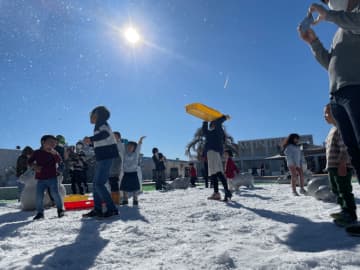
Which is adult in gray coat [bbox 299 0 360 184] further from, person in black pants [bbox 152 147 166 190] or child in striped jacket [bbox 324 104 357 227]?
person in black pants [bbox 152 147 166 190]

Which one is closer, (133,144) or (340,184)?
(340,184)

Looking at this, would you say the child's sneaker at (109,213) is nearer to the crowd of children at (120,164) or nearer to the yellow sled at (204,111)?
the crowd of children at (120,164)

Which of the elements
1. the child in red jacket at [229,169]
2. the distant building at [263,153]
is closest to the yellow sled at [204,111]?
the child in red jacket at [229,169]

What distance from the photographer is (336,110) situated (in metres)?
2.29

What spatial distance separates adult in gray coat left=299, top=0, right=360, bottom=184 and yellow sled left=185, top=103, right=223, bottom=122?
3.55 m

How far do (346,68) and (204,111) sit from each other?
12.7ft

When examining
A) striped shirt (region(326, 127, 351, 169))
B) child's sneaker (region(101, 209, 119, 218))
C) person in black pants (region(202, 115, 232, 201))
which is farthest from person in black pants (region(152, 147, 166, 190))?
striped shirt (region(326, 127, 351, 169))

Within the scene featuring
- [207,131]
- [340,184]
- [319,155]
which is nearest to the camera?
[340,184]

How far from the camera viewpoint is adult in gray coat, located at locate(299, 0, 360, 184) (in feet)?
6.42

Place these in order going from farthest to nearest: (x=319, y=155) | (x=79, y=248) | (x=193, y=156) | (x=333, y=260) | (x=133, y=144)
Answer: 1. (x=193, y=156)
2. (x=319, y=155)
3. (x=133, y=144)
4. (x=79, y=248)
5. (x=333, y=260)

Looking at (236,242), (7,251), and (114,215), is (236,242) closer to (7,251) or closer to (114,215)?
(7,251)

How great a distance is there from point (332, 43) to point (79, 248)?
9.53ft

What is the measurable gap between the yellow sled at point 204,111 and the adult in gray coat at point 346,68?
140 inches

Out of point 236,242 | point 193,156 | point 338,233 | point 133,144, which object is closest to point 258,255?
point 236,242
